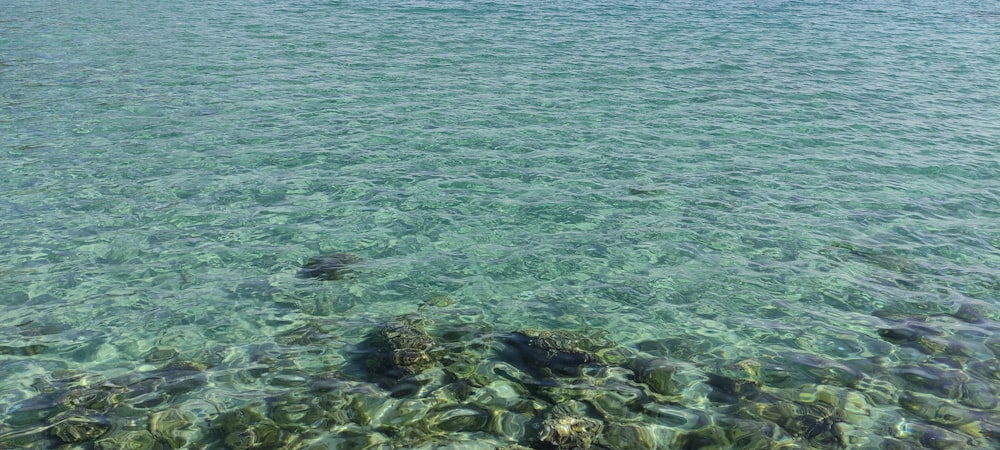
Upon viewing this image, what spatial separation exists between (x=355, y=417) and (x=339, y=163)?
8.74m

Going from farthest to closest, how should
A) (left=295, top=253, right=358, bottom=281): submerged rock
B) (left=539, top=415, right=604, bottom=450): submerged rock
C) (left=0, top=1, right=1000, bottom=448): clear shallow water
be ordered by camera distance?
1. (left=295, top=253, right=358, bottom=281): submerged rock
2. (left=0, top=1, right=1000, bottom=448): clear shallow water
3. (left=539, top=415, right=604, bottom=450): submerged rock

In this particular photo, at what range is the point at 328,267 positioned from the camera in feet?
36.3

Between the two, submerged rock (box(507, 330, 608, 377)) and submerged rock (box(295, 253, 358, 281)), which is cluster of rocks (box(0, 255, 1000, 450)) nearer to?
submerged rock (box(507, 330, 608, 377))

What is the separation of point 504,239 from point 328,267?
284 cm

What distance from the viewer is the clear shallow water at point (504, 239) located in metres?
8.02

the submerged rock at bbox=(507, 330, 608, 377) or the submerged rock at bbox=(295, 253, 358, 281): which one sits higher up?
the submerged rock at bbox=(507, 330, 608, 377)

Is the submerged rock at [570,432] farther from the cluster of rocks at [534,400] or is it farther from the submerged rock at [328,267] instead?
the submerged rock at [328,267]

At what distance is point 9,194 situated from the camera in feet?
43.8

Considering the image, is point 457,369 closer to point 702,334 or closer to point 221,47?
point 702,334

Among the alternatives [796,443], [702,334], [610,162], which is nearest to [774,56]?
[610,162]

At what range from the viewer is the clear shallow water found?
802 centimetres

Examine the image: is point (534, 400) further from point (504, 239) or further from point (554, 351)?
point (504, 239)

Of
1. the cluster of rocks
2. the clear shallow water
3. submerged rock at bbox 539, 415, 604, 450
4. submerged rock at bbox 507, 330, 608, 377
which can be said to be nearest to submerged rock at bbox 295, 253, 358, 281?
the clear shallow water

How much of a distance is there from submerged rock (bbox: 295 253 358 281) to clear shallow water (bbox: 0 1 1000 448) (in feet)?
0.64
